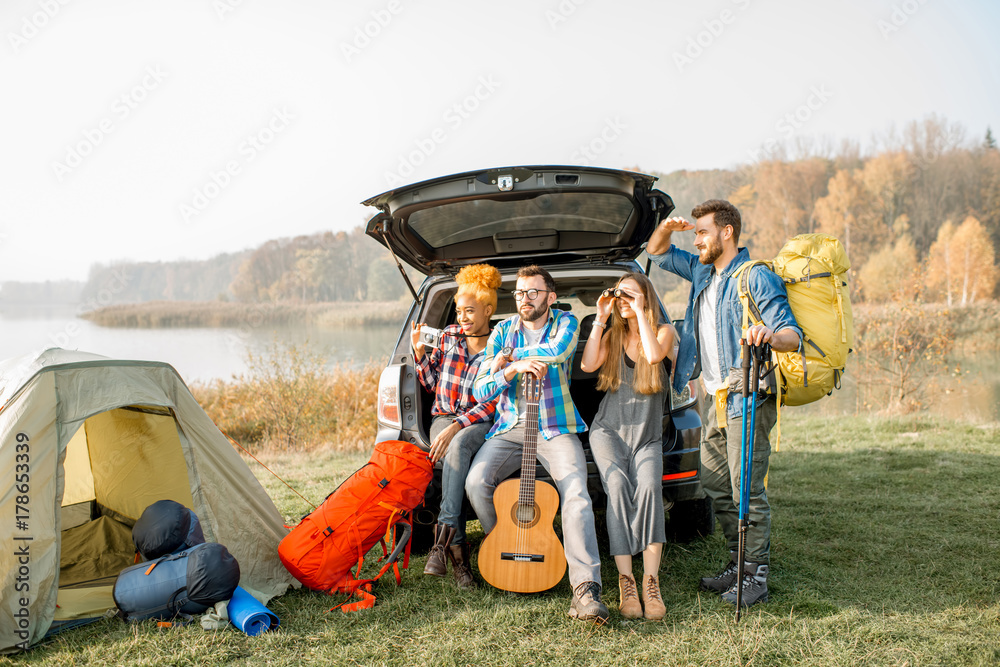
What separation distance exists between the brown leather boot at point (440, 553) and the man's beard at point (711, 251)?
1.61 m

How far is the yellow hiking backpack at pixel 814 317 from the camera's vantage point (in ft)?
7.39

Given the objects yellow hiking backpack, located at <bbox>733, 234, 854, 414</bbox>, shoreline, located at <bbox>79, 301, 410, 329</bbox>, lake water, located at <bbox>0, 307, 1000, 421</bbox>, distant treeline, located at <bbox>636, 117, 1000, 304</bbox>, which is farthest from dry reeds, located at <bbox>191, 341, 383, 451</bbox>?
distant treeline, located at <bbox>636, 117, 1000, 304</bbox>

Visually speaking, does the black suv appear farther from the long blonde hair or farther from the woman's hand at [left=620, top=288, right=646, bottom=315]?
the woman's hand at [left=620, top=288, right=646, bottom=315]

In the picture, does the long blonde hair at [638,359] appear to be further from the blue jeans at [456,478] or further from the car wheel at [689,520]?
the car wheel at [689,520]

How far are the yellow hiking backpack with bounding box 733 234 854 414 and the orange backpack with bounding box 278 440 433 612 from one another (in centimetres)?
154

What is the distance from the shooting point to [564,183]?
2.69 m

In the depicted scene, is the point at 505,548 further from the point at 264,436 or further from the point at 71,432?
the point at 264,436

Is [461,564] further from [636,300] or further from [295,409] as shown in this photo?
[295,409]

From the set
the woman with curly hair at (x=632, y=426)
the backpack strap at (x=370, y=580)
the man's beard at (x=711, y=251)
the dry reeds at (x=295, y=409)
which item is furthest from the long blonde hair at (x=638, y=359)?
the dry reeds at (x=295, y=409)

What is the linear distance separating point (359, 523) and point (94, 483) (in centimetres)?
184

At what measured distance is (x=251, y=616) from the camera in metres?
2.24

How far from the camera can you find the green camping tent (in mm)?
2172

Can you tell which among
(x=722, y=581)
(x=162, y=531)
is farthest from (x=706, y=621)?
(x=162, y=531)

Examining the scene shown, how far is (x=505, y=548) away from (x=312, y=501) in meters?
2.22
